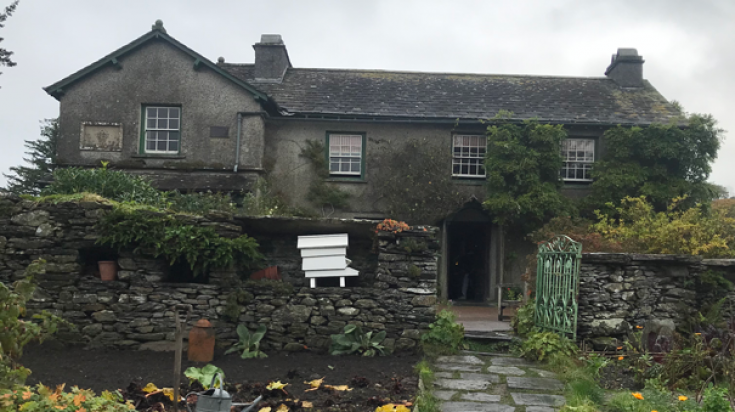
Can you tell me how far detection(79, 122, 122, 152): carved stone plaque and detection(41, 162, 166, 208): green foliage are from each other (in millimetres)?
5023

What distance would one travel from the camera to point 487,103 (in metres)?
16.9

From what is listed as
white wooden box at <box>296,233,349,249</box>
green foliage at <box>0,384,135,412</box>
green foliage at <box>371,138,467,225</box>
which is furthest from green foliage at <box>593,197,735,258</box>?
green foliage at <box>0,384,135,412</box>

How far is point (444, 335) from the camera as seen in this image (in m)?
8.71

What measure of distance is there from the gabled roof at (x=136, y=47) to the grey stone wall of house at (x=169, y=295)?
7.23 meters

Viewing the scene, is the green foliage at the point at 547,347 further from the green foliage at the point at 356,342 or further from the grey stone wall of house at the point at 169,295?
the green foliage at the point at 356,342

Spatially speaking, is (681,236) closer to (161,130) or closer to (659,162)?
(659,162)

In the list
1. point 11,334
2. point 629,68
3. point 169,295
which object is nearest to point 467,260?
point 629,68

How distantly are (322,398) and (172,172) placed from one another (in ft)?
35.1

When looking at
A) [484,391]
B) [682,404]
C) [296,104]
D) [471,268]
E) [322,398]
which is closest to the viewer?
[682,404]

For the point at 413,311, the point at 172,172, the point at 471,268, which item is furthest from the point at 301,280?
the point at 471,268

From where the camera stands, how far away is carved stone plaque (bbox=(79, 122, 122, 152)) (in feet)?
50.1

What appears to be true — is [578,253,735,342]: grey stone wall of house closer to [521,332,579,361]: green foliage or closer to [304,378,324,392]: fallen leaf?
[521,332,579,361]: green foliage

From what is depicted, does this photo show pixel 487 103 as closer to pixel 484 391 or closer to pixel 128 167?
pixel 128 167

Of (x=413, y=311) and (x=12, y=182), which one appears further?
(x=12, y=182)
